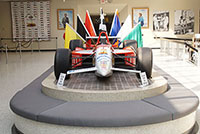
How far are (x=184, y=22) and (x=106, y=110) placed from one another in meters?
12.9

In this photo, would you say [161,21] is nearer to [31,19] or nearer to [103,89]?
[31,19]

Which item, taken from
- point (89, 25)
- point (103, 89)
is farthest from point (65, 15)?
point (103, 89)

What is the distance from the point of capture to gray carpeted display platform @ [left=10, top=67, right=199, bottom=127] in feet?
7.77

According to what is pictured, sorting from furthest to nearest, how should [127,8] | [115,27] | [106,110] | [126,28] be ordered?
[127,8], [126,28], [115,27], [106,110]

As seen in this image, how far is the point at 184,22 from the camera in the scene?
14.2 metres

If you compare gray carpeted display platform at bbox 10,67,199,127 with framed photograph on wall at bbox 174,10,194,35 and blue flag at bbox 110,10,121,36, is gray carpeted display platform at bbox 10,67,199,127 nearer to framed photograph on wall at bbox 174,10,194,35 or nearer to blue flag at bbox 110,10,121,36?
blue flag at bbox 110,10,121,36

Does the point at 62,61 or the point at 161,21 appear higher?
the point at 161,21

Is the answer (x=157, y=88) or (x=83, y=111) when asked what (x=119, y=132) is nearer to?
(x=83, y=111)

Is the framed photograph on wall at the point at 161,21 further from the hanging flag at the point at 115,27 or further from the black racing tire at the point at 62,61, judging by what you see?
the black racing tire at the point at 62,61

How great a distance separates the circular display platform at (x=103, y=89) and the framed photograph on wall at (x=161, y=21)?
424 inches

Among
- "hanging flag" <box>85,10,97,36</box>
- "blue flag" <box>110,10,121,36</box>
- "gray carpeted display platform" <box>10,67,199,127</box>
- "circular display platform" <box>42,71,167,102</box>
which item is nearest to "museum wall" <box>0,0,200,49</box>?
"blue flag" <box>110,10,121,36</box>

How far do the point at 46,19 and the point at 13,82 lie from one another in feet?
29.8

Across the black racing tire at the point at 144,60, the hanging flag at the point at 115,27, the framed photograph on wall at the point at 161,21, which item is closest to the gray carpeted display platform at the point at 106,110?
the black racing tire at the point at 144,60

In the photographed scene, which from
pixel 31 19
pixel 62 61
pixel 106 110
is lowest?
pixel 106 110
